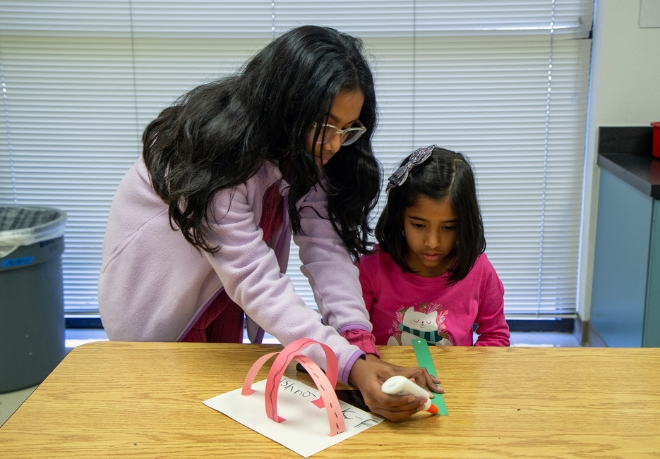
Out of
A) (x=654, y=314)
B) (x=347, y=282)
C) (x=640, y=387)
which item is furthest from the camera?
(x=654, y=314)

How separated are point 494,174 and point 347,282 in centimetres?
158

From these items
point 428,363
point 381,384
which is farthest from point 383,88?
point 381,384

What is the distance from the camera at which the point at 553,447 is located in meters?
0.88

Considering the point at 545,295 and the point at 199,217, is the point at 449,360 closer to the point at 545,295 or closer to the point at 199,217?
the point at 199,217

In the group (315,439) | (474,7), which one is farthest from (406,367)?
(474,7)

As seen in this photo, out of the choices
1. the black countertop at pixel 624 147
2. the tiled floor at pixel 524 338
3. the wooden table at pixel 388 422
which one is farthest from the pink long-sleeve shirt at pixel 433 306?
the tiled floor at pixel 524 338

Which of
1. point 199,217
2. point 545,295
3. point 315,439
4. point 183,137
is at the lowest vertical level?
point 545,295

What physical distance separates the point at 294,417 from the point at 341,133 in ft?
1.58

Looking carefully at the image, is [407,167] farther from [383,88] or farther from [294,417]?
[383,88]

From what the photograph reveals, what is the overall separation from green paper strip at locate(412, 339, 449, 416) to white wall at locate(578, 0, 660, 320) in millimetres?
1661

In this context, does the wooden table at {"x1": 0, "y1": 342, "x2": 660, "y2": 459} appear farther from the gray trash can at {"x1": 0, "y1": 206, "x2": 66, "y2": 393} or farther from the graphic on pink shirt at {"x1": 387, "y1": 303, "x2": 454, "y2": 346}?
the gray trash can at {"x1": 0, "y1": 206, "x2": 66, "y2": 393}

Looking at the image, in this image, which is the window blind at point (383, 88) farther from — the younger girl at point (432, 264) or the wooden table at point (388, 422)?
the wooden table at point (388, 422)

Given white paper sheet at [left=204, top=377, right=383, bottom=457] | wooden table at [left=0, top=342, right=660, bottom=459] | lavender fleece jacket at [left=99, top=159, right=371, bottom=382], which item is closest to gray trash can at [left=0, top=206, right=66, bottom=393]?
lavender fleece jacket at [left=99, top=159, right=371, bottom=382]

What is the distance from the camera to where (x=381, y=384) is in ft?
3.27
